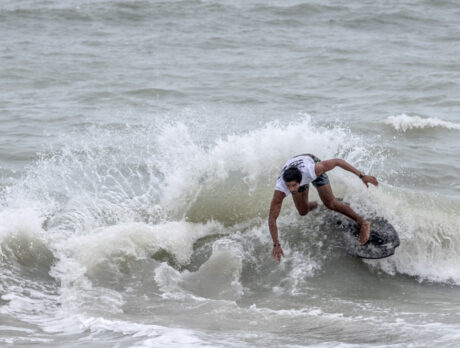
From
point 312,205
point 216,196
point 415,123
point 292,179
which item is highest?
point 292,179

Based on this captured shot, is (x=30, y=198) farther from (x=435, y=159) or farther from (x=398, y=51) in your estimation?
(x=398, y=51)

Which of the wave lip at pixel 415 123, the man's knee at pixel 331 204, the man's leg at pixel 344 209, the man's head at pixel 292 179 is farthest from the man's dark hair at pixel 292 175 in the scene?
the wave lip at pixel 415 123

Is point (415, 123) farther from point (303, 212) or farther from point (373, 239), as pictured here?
point (373, 239)

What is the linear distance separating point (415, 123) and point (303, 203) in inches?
277

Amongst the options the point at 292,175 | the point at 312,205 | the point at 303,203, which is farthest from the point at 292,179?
the point at 312,205

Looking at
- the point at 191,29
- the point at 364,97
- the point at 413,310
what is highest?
the point at 191,29

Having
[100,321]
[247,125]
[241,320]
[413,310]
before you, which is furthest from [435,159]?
[100,321]

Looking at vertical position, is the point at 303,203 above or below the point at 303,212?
above

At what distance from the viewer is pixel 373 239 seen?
28.5ft

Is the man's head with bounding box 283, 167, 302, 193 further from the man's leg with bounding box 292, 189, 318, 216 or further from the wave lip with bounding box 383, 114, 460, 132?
the wave lip with bounding box 383, 114, 460, 132

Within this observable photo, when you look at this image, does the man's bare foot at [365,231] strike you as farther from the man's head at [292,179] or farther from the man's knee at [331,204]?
the man's head at [292,179]

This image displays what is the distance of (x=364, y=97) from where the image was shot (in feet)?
56.9

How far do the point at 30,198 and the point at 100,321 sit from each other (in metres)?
3.90

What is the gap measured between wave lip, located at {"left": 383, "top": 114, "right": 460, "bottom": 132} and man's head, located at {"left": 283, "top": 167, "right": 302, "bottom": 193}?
25.0ft
